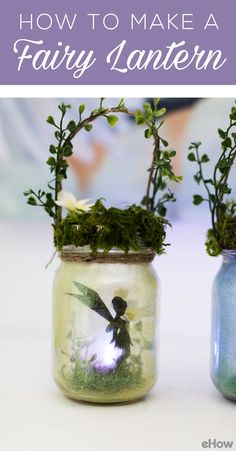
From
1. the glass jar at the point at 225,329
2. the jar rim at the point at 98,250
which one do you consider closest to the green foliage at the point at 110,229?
the jar rim at the point at 98,250

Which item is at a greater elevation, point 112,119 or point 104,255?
point 112,119

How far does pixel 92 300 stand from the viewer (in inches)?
36.5

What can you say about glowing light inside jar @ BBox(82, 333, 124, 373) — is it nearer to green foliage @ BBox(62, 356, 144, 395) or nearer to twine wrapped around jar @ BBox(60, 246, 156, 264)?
green foliage @ BBox(62, 356, 144, 395)

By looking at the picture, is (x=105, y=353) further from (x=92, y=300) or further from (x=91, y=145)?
(x=91, y=145)

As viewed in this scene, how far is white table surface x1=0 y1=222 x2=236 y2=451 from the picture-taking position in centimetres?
83

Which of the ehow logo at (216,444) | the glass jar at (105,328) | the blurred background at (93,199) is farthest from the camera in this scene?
the blurred background at (93,199)

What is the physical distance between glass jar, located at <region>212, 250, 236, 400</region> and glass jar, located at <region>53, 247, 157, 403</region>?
95mm

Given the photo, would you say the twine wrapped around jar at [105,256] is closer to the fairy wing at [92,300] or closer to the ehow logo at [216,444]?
the fairy wing at [92,300]

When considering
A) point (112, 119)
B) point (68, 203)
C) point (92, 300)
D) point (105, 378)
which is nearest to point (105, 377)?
point (105, 378)

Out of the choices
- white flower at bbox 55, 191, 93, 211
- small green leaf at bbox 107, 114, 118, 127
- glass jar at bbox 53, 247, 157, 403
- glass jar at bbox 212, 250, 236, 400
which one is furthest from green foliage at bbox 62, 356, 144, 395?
small green leaf at bbox 107, 114, 118, 127

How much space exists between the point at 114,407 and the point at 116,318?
5.3 inches

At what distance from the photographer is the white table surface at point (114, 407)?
32.9 inches

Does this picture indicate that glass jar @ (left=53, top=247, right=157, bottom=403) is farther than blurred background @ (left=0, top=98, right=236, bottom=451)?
No

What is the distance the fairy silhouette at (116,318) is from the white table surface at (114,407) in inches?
3.8
